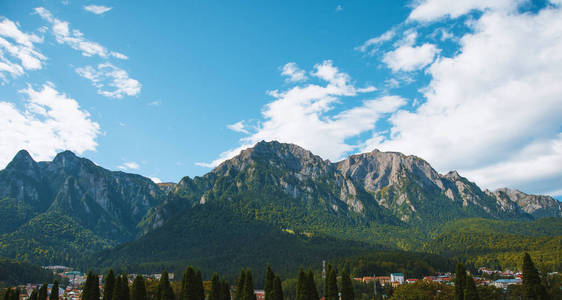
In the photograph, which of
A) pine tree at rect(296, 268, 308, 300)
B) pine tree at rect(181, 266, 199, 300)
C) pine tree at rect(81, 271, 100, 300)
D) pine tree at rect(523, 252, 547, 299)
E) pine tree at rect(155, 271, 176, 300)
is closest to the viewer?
pine tree at rect(523, 252, 547, 299)

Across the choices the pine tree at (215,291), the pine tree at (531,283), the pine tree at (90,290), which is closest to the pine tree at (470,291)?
the pine tree at (531,283)

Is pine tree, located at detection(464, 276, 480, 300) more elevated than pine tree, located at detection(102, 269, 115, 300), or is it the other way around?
pine tree, located at detection(102, 269, 115, 300)

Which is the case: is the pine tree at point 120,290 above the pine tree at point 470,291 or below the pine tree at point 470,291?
above

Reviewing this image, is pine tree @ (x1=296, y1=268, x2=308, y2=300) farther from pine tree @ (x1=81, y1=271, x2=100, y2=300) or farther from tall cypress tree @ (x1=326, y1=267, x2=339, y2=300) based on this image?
pine tree @ (x1=81, y1=271, x2=100, y2=300)

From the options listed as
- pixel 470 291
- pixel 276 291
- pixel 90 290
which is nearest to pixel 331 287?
pixel 276 291

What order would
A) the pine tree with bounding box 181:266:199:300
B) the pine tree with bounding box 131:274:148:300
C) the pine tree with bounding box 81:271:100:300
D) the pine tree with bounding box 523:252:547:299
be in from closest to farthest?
the pine tree with bounding box 523:252:547:299 → the pine tree with bounding box 131:274:148:300 → the pine tree with bounding box 81:271:100:300 → the pine tree with bounding box 181:266:199:300

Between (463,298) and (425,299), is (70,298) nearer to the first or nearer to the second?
(425,299)

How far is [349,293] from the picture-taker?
95.1 meters

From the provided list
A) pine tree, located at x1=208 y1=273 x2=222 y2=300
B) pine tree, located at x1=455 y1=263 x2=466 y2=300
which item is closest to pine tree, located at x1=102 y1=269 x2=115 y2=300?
pine tree, located at x1=208 y1=273 x2=222 y2=300

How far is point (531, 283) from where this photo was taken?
272 feet

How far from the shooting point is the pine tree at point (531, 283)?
8194cm

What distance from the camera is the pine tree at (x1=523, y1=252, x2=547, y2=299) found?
81938 millimetres

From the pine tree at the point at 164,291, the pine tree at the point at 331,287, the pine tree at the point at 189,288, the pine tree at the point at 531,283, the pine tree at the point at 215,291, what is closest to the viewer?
the pine tree at the point at 531,283

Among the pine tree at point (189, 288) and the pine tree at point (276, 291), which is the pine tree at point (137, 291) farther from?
the pine tree at point (276, 291)
